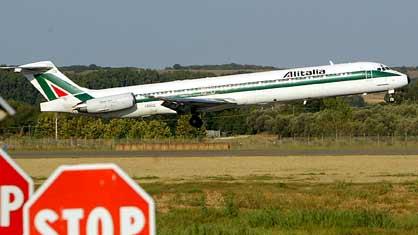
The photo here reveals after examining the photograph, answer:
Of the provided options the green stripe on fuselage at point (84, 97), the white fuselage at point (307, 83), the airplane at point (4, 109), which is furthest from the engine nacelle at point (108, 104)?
the airplane at point (4, 109)

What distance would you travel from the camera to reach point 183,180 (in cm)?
3278

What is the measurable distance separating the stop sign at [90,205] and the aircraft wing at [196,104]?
4907cm

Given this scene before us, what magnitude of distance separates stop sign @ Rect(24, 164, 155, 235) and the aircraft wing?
1932 inches

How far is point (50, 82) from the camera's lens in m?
59.9

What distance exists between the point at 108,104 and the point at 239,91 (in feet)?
24.8

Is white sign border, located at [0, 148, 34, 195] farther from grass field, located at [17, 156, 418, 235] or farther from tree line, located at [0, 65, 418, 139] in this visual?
tree line, located at [0, 65, 418, 139]

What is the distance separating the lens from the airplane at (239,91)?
52.1 m

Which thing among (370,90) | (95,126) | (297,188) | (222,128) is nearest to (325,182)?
(297,188)

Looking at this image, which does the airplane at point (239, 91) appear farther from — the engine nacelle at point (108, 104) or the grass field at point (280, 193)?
the grass field at point (280, 193)

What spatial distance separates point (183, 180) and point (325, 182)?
15.9 feet

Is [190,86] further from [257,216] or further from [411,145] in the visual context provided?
[257,216]

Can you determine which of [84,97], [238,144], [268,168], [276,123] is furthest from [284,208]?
[276,123]

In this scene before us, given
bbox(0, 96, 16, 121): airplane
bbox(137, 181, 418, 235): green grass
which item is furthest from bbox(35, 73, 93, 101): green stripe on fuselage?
bbox(0, 96, 16, 121): airplane

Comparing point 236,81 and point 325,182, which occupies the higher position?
point 236,81
